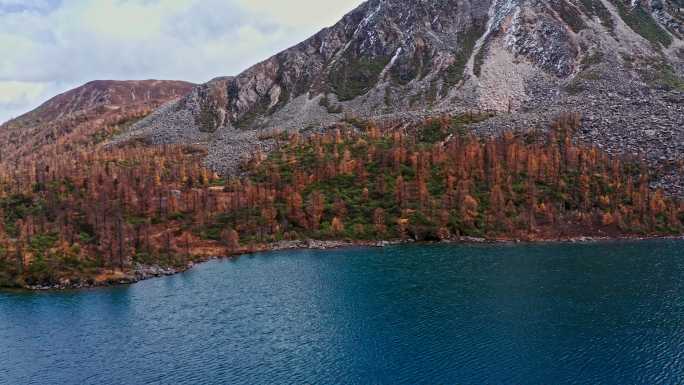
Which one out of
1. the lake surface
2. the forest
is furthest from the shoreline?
the lake surface

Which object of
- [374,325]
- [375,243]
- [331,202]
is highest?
[331,202]

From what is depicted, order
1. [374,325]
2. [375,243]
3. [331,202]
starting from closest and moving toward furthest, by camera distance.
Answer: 1. [374,325]
2. [375,243]
3. [331,202]

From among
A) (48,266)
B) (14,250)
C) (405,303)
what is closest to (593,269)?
(405,303)

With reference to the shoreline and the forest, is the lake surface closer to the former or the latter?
the shoreline

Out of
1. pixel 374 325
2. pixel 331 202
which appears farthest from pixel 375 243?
pixel 374 325

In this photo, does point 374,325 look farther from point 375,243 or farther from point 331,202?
point 331,202

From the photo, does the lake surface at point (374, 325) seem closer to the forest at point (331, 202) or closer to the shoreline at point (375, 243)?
the shoreline at point (375, 243)

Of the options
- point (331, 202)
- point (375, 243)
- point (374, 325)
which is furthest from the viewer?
point (331, 202)
